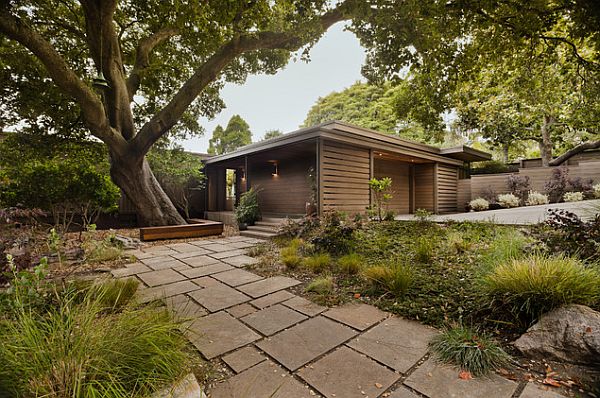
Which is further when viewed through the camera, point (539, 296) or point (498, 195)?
point (498, 195)

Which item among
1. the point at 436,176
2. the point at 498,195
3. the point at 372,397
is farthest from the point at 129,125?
the point at 498,195

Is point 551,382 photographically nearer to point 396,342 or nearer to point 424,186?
point 396,342

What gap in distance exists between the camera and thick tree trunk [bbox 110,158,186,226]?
6.55 metres

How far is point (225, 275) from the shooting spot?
337 cm

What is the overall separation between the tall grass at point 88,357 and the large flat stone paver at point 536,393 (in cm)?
173

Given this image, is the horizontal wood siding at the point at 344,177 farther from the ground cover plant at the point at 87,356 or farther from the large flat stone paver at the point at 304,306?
the ground cover plant at the point at 87,356

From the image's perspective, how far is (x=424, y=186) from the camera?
10.2m

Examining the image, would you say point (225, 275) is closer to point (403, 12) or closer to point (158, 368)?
point (158, 368)

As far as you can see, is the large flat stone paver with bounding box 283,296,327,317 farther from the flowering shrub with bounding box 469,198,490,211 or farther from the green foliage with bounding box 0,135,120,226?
the flowering shrub with bounding box 469,198,490,211

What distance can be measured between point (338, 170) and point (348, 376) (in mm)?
5825

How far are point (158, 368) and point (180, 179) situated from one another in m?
9.19

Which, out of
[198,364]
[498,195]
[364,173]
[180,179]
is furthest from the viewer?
[498,195]

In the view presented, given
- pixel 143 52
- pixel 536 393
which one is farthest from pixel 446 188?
pixel 143 52

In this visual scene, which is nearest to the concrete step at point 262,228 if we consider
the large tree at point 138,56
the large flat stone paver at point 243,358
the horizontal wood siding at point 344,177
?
the horizontal wood siding at point 344,177
